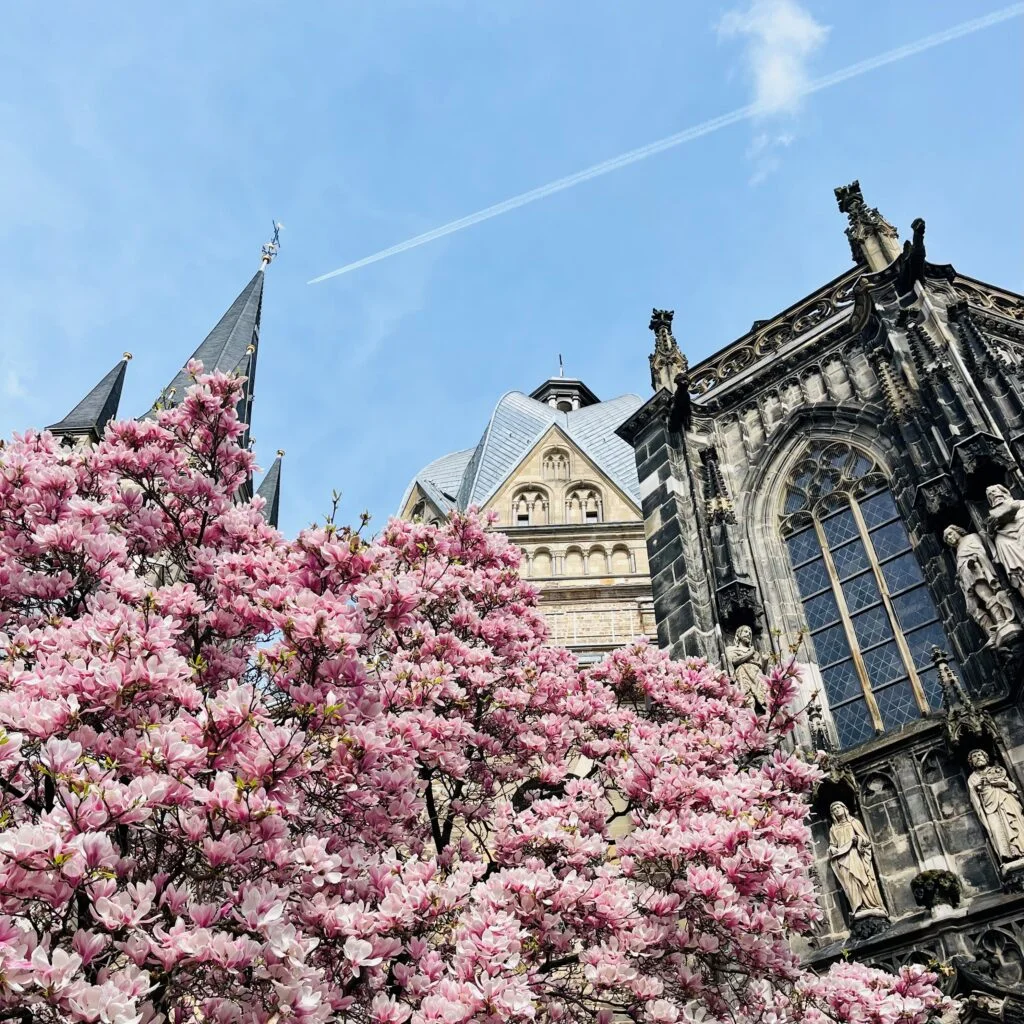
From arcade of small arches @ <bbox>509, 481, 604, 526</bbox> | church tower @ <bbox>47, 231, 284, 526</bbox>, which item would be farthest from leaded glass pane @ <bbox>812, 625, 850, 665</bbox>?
arcade of small arches @ <bbox>509, 481, 604, 526</bbox>

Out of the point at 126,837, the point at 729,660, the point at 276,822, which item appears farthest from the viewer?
the point at 729,660

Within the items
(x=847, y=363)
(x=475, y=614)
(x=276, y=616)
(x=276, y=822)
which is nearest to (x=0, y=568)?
(x=276, y=616)

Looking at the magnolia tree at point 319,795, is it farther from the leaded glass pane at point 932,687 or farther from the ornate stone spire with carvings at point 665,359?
the ornate stone spire with carvings at point 665,359

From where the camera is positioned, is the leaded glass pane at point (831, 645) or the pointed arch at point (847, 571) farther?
the leaded glass pane at point (831, 645)

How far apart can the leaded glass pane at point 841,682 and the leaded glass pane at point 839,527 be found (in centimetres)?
169

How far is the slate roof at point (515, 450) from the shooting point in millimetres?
35562

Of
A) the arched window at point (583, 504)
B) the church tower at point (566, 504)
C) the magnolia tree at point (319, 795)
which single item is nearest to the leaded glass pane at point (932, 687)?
the magnolia tree at point (319, 795)

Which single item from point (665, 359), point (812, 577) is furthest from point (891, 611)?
point (665, 359)

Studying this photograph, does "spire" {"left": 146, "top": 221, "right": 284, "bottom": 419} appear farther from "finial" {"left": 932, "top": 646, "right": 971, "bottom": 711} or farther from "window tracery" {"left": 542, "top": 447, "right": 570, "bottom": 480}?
"finial" {"left": 932, "top": 646, "right": 971, "bottom": 711}

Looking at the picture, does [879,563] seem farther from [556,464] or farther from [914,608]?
[556,464]

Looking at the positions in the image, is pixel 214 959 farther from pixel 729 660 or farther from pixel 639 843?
pixel 729 660

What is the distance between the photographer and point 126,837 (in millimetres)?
3941

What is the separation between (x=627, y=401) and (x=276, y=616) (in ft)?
140

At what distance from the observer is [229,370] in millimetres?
28406
